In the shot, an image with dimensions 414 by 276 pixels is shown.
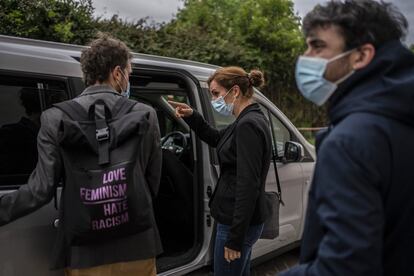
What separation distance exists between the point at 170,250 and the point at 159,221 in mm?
415

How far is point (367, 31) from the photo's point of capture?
1.39m

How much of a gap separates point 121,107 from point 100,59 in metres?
0.28

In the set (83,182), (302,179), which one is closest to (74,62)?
(83,182)

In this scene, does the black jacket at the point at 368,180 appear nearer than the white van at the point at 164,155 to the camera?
Yes

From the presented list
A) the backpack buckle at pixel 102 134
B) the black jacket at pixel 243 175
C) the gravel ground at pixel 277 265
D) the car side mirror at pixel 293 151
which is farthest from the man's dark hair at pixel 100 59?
the gravel ground at pixel 277 265

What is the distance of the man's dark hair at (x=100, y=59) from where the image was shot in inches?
89.6

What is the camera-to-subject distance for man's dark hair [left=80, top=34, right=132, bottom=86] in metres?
2.28

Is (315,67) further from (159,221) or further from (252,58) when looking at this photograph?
(252,58)

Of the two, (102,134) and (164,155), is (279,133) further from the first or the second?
(102,134)

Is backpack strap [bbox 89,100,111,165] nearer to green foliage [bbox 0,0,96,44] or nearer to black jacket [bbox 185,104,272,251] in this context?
black jacket [bbox 185,104,272,251]

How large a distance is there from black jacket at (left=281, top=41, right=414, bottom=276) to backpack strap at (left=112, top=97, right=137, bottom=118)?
1101 mm

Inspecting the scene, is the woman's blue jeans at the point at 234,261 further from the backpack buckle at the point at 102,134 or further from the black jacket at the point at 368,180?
the black jacket at the point at 368,180

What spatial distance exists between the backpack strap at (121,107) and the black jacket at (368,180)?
1101mm

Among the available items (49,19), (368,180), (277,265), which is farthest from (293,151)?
(49,19)
